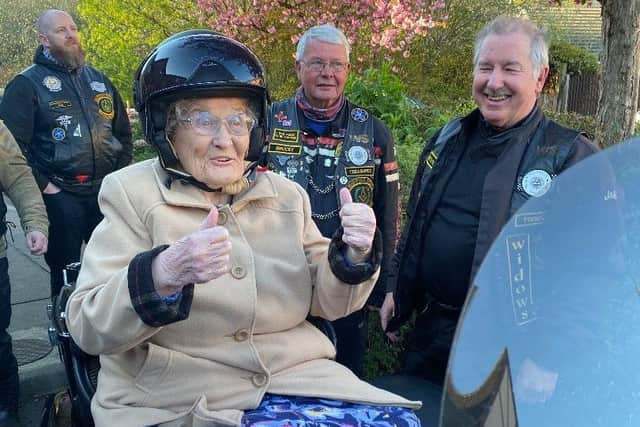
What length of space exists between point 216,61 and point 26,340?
Result: 11.4 ft

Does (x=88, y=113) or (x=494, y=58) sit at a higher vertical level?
(x=494, y=58)

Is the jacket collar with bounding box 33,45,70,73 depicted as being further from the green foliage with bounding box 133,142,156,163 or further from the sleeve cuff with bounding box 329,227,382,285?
the green foliage with bounding box 133,142,156,163

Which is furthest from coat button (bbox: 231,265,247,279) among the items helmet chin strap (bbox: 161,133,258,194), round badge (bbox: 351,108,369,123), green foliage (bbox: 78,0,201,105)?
green foliage (bbox: 78,0,201,105)

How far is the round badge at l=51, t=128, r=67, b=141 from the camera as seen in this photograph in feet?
15.0

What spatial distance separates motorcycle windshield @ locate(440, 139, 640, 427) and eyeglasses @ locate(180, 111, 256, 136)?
1112 millimetres

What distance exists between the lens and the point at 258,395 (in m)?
2.12

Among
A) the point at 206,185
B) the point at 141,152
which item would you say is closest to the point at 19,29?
the point at 141,152

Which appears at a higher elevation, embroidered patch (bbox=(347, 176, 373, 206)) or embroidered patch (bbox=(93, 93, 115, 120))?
embroidered patch (bbox=(93, 93, 115, 120))

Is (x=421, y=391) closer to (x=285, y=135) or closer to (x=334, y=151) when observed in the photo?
(x=334, y=151)

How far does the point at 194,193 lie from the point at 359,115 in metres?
1.64

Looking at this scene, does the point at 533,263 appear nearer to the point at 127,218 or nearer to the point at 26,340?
the point at 127,218

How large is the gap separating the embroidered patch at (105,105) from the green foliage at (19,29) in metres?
21.5

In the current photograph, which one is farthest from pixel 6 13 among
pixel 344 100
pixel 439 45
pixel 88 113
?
pixel 344 100

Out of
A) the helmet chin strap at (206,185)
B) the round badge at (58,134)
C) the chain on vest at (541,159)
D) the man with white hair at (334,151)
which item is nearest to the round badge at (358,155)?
the man with white hair at (334,151)
